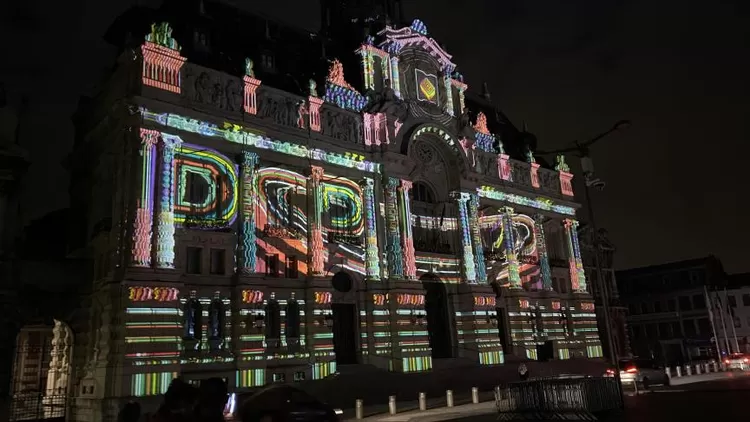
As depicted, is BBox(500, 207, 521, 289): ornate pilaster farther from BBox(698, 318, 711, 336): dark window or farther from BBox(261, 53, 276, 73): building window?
BBox(698, 318, 711, 336): dark window

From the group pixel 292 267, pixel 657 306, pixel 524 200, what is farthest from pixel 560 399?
pixel 657 306

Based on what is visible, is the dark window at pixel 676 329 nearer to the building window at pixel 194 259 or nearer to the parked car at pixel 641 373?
the parked car at pixel 641 373

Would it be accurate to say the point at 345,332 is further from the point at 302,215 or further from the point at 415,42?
the point at 415,42

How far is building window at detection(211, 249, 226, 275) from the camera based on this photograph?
27.8m

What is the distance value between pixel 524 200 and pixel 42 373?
110ft

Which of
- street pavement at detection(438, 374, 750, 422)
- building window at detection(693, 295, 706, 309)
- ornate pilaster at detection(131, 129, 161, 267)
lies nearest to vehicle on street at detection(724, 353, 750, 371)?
building window at detection(693, 295, 706, 309)

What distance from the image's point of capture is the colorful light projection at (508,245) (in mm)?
40975

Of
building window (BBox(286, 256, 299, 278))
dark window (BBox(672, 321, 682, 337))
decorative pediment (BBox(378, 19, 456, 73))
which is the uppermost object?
decorative pediment (BBox(378, 19, 456, 73))

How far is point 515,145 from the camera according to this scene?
49.4 meters

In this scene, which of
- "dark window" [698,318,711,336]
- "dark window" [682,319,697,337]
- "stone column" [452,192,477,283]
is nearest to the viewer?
"stone column" [452,192,477,283]

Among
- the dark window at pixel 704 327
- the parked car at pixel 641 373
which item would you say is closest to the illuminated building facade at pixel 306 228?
the parked car at pixel 641 373

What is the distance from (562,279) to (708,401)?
84.9ft

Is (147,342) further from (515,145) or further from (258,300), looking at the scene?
(515,145)

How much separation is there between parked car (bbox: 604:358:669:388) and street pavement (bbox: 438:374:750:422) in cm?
104
